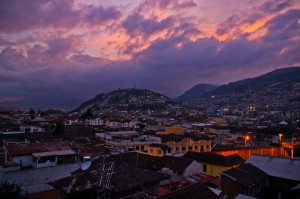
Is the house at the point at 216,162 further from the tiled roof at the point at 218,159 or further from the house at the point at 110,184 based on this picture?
the house at the point at 110,184

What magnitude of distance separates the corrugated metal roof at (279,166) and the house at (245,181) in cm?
75

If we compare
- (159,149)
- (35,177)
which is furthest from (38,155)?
(159,149)

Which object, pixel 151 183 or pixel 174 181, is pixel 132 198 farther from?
pixel 174 181

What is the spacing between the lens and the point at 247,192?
20.1m

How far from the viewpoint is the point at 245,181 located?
20.3 meters

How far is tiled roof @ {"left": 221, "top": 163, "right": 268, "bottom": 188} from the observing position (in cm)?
2011

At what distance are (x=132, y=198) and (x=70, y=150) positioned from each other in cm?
1698

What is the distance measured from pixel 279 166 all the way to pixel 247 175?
362 centimetres

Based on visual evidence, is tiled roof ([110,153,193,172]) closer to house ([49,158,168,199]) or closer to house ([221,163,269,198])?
house ([221,163,269,198])

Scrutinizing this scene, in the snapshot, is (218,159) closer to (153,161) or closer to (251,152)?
(153,161)

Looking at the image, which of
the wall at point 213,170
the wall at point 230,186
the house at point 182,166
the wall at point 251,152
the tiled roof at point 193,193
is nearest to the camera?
the tiled roof at point 193,193

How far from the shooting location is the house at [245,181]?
19733mm

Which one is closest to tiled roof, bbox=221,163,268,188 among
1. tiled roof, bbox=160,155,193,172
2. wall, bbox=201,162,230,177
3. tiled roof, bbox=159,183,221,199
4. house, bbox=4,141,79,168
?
wall, bbox=201,162,230,177

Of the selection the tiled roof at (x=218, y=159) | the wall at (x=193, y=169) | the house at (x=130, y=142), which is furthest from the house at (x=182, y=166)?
the house at (x=130, y=142)
